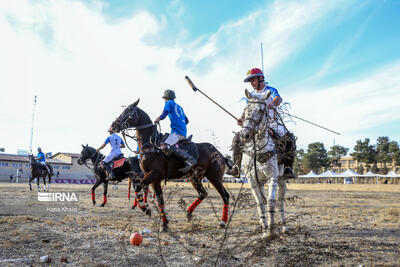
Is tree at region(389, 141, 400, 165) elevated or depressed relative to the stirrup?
elevated

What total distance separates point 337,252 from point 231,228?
8.28 feet

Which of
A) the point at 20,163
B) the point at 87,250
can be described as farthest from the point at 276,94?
the point at 20,163

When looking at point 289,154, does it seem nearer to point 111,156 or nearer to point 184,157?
point 184,157

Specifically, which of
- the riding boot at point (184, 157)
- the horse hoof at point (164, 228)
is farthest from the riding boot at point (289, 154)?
the horse hoof at point (164, 228)

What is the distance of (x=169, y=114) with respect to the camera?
7.64m

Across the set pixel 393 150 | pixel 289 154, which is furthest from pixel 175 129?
pixel 393 150

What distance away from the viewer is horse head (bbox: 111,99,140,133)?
24.7 feet

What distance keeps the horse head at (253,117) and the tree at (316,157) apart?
78.6 meters

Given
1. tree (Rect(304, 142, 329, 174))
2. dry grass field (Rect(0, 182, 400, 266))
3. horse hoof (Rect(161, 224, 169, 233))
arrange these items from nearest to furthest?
dry grass field (Rect(0, 182, 400, 266)) < horse hoof (Rect(161, 224, 169, 233)) < tree (Rect(304, 142, 329, 174))

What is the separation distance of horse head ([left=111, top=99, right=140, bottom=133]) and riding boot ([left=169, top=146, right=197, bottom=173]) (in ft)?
3.97

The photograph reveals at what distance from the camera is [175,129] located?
7.68m

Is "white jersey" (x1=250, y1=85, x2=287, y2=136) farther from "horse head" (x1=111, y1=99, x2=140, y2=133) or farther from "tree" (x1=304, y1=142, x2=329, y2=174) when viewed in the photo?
"tree" (x1=304, y1=142, x2=329, y2=174)

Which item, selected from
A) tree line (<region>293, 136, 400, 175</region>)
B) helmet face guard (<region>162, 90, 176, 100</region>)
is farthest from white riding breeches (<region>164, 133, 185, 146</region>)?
tree line (<region>293, 136, 400, 175</region>)

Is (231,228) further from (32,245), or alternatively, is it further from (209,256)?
(32,245)
